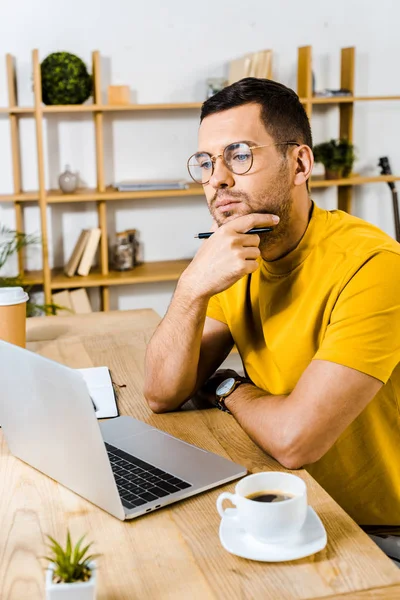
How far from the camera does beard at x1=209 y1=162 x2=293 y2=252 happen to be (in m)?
1.54

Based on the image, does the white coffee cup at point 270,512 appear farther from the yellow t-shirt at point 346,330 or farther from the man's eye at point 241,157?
the man's eye at point 241,157

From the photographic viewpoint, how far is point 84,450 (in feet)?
3.49

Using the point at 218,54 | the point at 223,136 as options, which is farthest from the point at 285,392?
the point at 218,54

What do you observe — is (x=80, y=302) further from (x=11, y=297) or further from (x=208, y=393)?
(x=208, y=393)

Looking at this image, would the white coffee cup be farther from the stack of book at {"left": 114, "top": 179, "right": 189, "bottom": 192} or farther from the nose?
the stack of book at {"left": 114, "top": 179, "right": 189, "bottom": 192}

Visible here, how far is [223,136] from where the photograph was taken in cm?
155

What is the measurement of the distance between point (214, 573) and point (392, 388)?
2.21 feet

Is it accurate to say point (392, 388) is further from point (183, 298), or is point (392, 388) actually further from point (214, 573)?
point (214, 573)

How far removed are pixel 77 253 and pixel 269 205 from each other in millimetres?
2422

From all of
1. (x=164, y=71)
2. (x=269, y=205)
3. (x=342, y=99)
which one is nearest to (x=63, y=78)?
(x=164, y=71)

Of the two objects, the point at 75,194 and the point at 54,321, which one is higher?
the point at 75,194

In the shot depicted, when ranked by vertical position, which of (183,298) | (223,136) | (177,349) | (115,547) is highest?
(223,136)

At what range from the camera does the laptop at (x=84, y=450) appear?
3.39 ft

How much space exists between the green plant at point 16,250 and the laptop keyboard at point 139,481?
8.02ft
